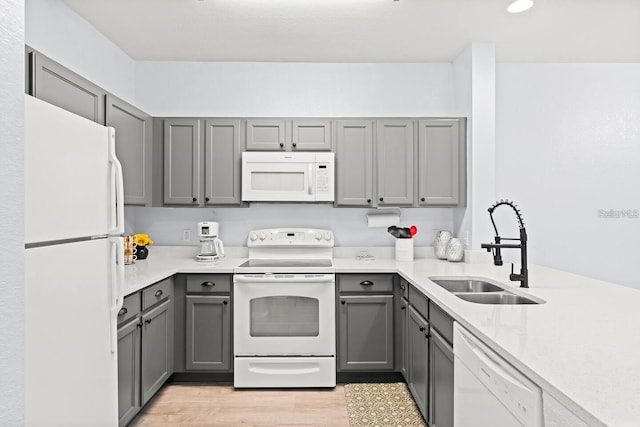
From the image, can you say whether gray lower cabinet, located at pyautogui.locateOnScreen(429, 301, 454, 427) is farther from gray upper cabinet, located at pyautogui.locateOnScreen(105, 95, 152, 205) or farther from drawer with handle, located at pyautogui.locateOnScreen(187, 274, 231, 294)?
gray upper cabinet, located at pyautogui.locateOnScreen(105, 95, 152, 205)

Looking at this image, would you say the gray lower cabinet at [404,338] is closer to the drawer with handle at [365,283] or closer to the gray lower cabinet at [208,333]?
the drawer with handle at [365,283]

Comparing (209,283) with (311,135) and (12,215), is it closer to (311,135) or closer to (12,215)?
(311,135)

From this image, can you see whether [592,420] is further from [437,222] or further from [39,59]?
[437,222]

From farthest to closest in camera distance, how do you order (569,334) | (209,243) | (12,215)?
(209,243) → (569,334) → (12,215)

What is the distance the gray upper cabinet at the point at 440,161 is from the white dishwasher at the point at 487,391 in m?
1.86

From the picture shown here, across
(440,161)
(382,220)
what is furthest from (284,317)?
(440,161)

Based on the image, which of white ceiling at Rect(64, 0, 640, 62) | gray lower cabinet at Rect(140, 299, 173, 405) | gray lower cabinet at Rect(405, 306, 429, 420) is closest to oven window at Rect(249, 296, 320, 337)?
gray lower cabinet at Rect(140, 299, 173, 405)

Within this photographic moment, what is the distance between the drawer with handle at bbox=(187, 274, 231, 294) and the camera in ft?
10.7

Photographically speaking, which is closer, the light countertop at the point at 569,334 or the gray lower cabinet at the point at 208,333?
the light countertop at the point at 569,334

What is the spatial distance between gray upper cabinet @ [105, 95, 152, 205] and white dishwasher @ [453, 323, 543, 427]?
2.40 m

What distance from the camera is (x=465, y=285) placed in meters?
2.77

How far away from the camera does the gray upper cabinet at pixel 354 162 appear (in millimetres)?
3590

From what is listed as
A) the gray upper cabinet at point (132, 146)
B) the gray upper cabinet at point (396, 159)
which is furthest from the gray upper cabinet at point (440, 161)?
the gray upper cabinet at point (132, 146)

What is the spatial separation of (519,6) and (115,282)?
2852 millimetres
